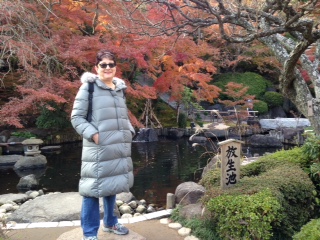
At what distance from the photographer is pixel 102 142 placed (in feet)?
9.62

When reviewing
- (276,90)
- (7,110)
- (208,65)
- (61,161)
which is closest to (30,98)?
(7,110)

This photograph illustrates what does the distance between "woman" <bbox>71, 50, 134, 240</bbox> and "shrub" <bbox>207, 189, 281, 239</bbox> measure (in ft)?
3.14

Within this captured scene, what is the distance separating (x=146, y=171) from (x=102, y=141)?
608cm

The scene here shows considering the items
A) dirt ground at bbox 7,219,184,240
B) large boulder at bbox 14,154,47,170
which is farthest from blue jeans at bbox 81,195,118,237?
large boulder at bbox 14,154,47,170

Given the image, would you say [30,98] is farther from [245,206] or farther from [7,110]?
[245,206]

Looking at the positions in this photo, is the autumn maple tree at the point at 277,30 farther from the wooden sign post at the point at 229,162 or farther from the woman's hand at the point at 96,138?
the woman's hand at the point at 96,138

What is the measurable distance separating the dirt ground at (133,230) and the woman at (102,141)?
72 cm

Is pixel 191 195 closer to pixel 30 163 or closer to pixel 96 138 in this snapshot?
pixel 96 138

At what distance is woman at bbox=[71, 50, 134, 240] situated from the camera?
2.93 metres

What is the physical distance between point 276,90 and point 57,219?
17.4 metres

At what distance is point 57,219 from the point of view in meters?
4.45

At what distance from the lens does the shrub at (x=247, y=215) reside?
305 centimetres

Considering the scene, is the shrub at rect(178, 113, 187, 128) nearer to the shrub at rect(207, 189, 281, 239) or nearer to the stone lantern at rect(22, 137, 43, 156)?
the stone lantern at rect(22, 137, 43, 156)

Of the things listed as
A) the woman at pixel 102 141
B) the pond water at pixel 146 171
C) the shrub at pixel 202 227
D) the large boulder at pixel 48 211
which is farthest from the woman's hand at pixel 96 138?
the pond water at pixel 146 171
